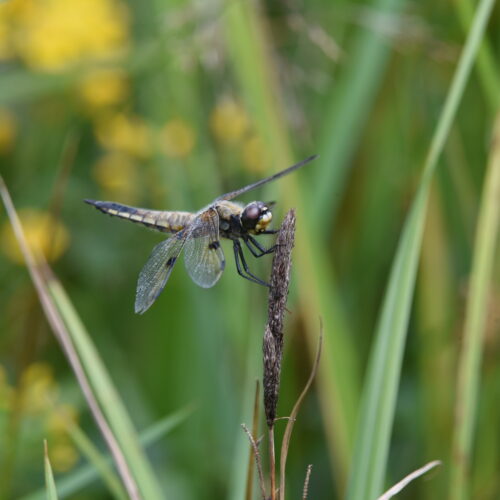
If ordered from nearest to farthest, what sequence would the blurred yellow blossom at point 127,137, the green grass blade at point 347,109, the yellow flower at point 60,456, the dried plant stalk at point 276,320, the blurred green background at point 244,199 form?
1. the dried plant stalk at point 276,320
2. the yellow flower at point 60,456
3. the blurred green background at point 244,199
4. the green grass blade at point 347,109
5. the blurred yellow blossom at point 127,137

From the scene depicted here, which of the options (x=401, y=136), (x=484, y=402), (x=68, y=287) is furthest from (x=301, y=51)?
(x=484, y=402)

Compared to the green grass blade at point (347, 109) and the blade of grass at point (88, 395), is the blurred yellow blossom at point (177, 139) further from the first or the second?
the blade of grass at point (88, 395)

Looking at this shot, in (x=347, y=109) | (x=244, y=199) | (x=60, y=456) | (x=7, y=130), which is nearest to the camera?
(x=60, y=456)

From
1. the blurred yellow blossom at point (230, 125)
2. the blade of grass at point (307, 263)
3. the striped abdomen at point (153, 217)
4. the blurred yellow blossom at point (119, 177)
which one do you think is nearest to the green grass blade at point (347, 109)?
the blade of grass at point (307, 263)

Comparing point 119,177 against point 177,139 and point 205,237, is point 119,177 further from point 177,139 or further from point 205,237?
point 205,237

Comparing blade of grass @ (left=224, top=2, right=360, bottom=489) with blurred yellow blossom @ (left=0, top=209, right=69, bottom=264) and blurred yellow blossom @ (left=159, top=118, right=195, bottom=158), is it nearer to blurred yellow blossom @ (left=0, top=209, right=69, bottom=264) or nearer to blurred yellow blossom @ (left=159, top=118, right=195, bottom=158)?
blurred yellow blossom @ (left=159, top=118, right=195, bottom=158)

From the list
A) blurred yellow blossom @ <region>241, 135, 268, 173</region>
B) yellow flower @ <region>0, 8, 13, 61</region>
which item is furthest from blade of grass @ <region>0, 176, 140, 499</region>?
yellow flower @ <region>0, 8, 13, 61</region>

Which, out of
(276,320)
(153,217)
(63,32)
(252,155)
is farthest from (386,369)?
(63,32)
